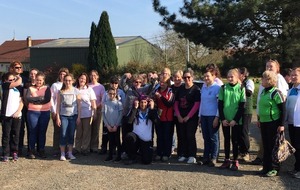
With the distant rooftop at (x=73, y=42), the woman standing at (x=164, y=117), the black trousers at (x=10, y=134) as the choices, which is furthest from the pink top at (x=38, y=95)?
the distant rooftop at (x=73, y=42)

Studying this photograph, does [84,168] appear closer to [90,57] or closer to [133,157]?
[133,157]

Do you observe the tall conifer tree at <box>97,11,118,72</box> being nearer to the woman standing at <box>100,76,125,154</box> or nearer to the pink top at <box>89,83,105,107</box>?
the pink top at <box>89,83,105,107</box>

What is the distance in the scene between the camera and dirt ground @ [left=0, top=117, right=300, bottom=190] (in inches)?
233

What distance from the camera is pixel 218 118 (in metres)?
7.08

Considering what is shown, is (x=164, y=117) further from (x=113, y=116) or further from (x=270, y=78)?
(x=270, y=78)

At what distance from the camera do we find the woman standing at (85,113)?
812cm

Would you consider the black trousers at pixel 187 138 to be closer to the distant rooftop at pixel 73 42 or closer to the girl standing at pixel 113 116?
the girl standing at pixel 113 116

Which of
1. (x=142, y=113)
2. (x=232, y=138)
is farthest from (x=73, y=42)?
(x=232, y=138)

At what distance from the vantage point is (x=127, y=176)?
646cm

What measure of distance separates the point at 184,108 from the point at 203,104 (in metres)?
0.41

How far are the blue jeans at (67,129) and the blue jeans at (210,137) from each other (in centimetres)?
266

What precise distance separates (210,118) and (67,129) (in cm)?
292

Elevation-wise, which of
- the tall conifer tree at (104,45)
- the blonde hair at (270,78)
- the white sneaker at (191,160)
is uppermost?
the tall conifer tree at (104,45)

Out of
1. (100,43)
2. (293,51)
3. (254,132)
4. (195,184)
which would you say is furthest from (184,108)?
(100,43)
